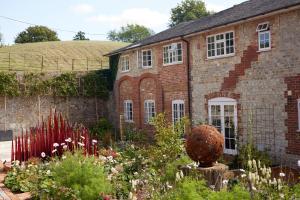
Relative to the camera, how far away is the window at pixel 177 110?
20.8 metres

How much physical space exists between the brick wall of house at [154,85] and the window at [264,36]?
17.4 feet

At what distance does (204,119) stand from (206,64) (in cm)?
272

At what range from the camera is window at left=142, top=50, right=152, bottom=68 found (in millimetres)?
23798

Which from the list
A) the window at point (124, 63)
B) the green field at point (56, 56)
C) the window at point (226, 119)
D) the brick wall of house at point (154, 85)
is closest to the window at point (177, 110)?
the brick wall of house at point (154, 85)

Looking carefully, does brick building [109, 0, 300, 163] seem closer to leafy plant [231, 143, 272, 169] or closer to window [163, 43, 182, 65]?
window [163, 43, 182, 65]

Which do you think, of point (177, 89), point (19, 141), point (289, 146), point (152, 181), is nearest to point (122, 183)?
point (152, 181)

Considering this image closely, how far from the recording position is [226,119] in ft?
56.6

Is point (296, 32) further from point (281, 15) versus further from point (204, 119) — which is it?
point (204, 119)

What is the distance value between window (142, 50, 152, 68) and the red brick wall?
10801 millimetres

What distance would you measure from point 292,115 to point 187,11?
58054 mm

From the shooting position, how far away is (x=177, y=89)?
68.6ft

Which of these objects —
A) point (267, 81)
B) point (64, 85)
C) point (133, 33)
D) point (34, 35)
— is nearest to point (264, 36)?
point (267, 81)

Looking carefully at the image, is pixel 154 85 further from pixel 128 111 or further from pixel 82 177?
pixel 82 177

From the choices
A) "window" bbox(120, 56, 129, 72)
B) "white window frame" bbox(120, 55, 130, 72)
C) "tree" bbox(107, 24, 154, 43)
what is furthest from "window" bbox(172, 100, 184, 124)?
"tree" bbox(107, 24, 154, 43)
